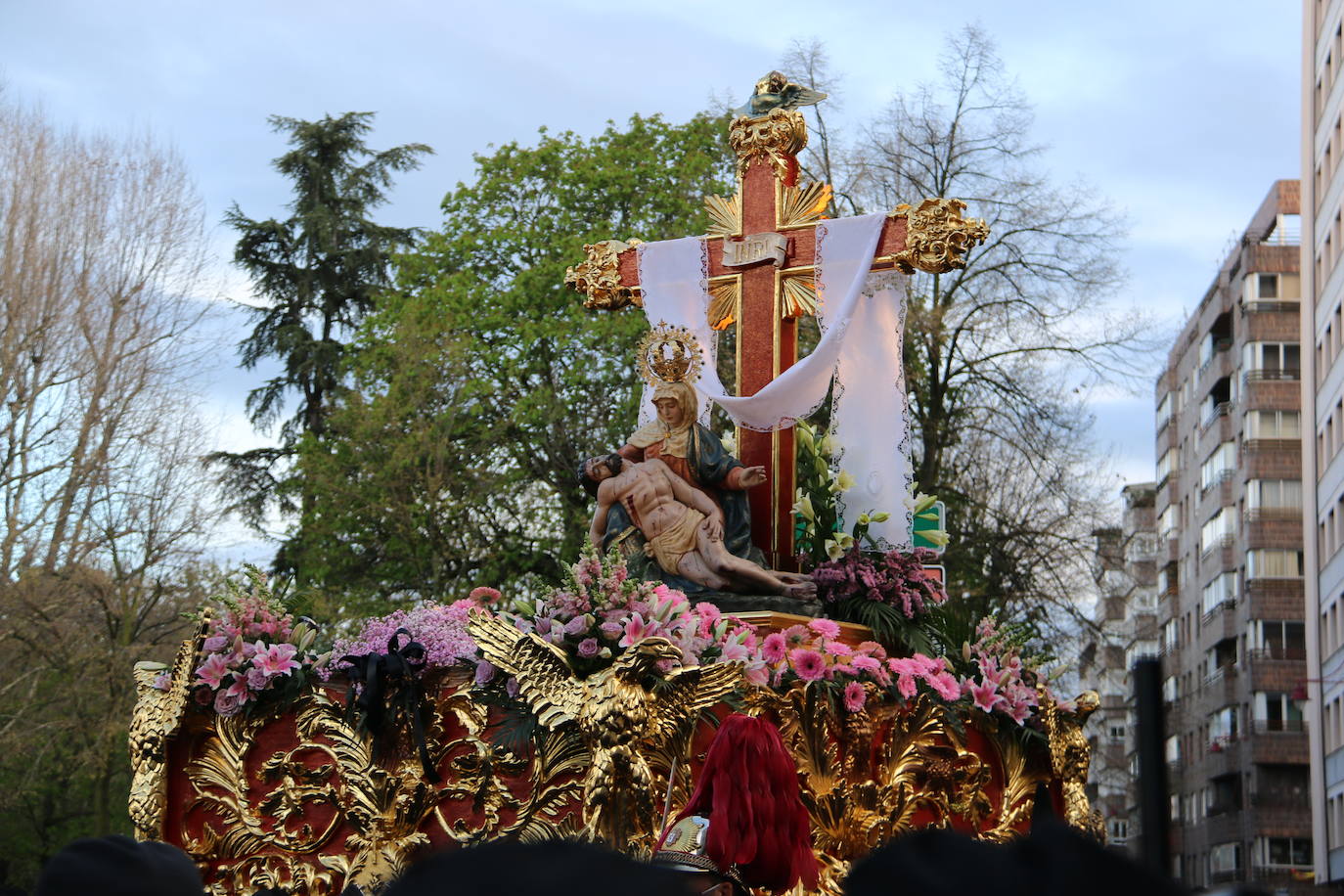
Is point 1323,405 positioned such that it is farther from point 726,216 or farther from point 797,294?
point 797,294

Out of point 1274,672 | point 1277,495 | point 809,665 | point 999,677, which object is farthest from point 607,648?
point 1277,495

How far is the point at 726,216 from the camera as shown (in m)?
13.4

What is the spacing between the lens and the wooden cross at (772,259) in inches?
490

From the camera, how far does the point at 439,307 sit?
29.8m

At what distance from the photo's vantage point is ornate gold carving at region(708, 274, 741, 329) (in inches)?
518

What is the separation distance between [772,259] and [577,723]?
503 centimetres

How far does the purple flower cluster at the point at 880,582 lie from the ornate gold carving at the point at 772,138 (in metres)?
3.34

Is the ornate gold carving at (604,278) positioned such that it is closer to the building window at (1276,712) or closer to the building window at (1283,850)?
the building window at (1283,850)

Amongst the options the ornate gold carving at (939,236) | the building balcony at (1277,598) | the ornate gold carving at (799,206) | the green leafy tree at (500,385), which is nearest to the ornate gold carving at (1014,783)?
the ornate gold carving at (939,236)

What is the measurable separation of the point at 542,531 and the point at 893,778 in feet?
61.5

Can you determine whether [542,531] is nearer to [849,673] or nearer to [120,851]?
[849,673]

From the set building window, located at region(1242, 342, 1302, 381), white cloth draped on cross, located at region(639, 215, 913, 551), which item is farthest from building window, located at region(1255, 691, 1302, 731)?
white cloth draped on cross, located at region(639, 215, 913, 551)

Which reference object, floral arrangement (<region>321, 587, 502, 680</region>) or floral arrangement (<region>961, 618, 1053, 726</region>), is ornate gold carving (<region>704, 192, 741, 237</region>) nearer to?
floral arrangement (<region>961, 618, 1053, 726</region>)

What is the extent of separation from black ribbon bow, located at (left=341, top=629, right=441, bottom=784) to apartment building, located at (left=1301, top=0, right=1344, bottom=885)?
33.6m
